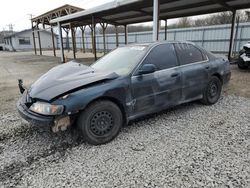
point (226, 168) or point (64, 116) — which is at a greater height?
point (64, 116)

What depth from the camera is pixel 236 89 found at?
19.1ft

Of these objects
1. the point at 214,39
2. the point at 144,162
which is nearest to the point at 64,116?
the point at 144,162

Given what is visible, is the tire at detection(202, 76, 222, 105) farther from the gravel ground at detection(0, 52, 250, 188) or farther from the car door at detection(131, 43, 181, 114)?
the car door at detection(131, 43, 181, 114)

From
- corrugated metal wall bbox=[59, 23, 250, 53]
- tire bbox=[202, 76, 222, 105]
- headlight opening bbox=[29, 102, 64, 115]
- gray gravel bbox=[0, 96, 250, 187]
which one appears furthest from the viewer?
corrugated metal wall bbox=[59, 23, 250, 53]

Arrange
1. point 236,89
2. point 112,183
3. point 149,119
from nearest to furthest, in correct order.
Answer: point 112,183 < point 149,119 < point 236,89

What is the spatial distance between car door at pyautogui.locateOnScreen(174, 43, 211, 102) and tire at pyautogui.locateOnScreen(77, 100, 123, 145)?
1561 millimetres

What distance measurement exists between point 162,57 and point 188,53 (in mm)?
747

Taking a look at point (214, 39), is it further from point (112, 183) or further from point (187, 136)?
point (112, 183)

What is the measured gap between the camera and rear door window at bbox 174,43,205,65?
3.86 metres

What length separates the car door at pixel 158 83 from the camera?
10.5 ft

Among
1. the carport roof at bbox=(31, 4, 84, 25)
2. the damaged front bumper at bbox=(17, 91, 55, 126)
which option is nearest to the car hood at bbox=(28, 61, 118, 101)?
the damaged front bumper at bbox=(17, 91, 55, 126)

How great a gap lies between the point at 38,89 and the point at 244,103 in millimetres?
4369

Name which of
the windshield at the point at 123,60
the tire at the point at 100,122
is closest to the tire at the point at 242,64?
the windshield at the point at 123,60

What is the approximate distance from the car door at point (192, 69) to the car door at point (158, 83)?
6.5 inches
